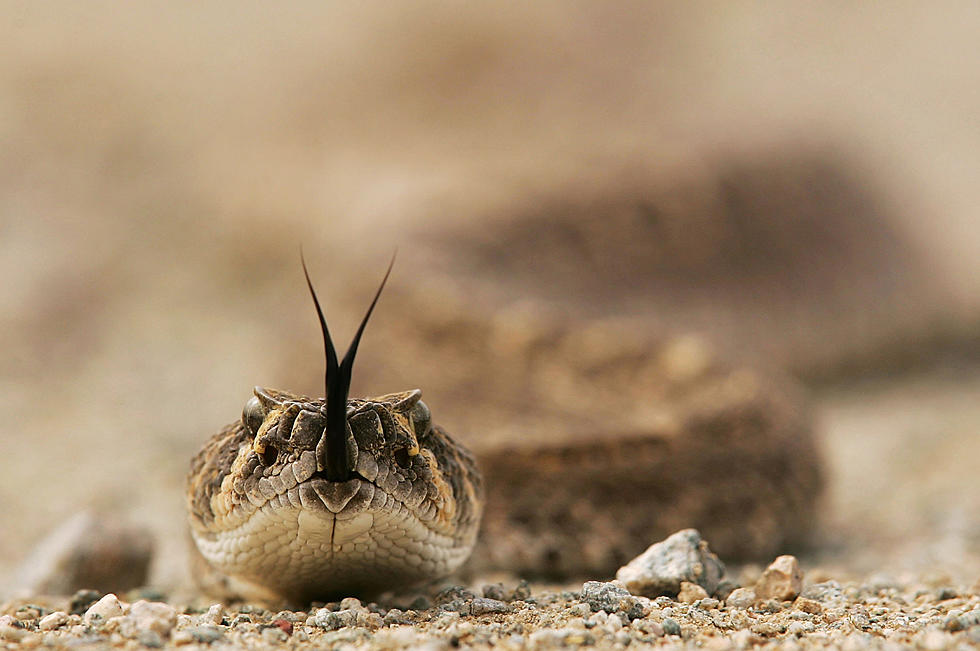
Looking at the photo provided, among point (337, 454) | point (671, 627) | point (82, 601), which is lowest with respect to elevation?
point (671, 627)

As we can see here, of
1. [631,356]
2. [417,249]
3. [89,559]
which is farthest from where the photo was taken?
[417,249]

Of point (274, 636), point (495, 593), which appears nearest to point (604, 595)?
point (495, 593)

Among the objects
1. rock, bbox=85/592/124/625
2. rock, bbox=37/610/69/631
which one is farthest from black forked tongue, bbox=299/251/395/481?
rock, bbox=37/610/69/631

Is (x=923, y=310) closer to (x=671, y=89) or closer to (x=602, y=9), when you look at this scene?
(x=671, y=89)

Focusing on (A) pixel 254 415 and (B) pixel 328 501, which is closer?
(B) pixel 328 501

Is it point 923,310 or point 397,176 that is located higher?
point 397,176

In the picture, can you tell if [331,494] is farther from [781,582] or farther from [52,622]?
[781,582]

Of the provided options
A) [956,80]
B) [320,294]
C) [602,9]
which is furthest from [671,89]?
[320,294]
